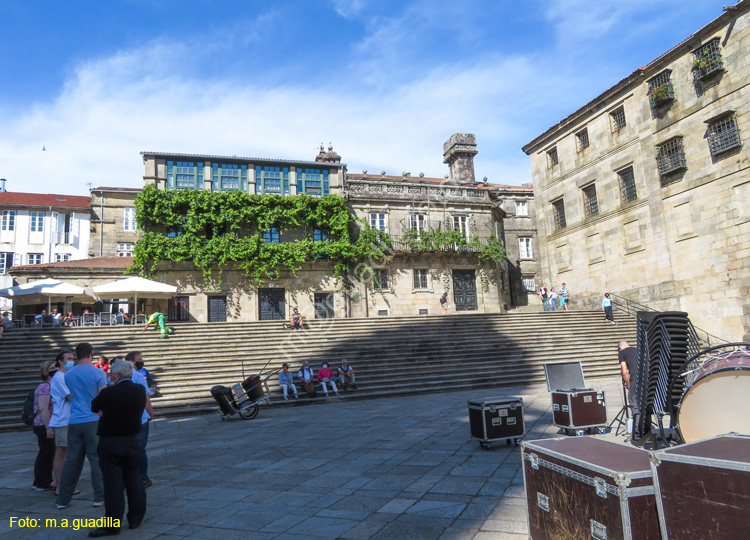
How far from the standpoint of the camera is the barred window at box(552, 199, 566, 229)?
29.5 m

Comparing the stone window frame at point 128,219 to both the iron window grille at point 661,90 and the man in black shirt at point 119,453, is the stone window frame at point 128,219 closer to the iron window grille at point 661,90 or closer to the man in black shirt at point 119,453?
the iron window grille at point 661,90

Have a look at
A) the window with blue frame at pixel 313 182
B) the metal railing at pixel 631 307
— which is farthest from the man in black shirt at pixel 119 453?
the window with blue frame at pixel 313 182

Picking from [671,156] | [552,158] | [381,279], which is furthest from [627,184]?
[381,279]

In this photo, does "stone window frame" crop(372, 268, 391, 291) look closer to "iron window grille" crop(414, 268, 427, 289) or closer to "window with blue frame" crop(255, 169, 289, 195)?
"iron window grille" crop(414, 268, 427, 289)

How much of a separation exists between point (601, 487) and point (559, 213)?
29.2 meters

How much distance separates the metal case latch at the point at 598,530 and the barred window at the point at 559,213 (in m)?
28.7

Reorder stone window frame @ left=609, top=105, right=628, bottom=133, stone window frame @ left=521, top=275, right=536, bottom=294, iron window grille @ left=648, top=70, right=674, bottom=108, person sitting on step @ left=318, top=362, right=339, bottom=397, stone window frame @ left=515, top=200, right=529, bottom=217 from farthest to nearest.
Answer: stone window frame @ left=515, top=200, right=529, bottom=217 < stone window frame @ left=521, top=275, right=536, bottom=294 < stone window frame @ left=609, top=105, right=628, bottom=133 < iron window grille @ left=648, top=70, right=674, bottom=108 < person sitting on step @ left=318, top=362, right=339, bottom=397

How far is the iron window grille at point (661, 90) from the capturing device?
22.9 m

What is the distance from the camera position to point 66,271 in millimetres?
27484

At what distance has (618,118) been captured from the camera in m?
26.1

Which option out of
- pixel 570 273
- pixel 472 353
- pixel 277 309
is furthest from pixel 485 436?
pixel 570 273

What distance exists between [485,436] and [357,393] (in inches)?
348

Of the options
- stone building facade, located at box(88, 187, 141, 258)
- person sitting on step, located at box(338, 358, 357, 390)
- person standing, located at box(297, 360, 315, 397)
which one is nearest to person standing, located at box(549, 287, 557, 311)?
person sitting on step, located at box(338, 358, 357, 390)

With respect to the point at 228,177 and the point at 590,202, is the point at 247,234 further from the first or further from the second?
the point at 590,202
